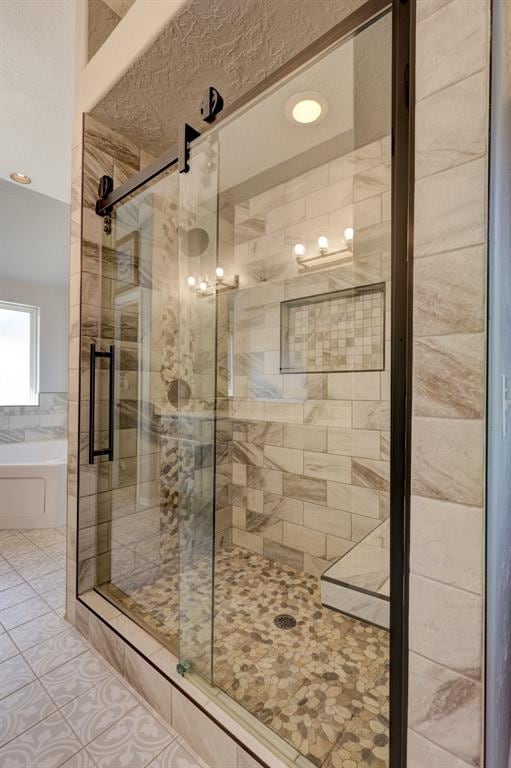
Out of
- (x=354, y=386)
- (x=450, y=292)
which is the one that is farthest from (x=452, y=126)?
(x=354, y=386)

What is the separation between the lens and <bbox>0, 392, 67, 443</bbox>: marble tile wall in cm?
371

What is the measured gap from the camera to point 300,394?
88.9 inches

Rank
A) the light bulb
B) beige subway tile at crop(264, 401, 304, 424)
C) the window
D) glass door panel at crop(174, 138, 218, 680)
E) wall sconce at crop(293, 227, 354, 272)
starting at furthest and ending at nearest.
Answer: the window, beige subway tile at crop(264, 401, 304, 424), the light bulb, wall sconce at crop(293, 227, 354, 272), glass door panel at crop(174, 138, 218, 680)

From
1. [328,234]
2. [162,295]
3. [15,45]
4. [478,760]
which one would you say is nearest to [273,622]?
[478,760]

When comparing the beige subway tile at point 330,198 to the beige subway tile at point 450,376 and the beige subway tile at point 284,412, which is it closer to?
the beige subway tile at point 284,412

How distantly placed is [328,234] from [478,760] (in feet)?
7.29

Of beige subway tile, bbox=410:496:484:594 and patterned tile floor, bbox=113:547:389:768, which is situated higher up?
beige subway tile, bbox=410:496:484:594

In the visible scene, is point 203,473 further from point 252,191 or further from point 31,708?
point 252,191

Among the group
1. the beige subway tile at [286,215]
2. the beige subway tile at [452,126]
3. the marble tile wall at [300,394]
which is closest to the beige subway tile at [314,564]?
the marble tile wall at [300,394]

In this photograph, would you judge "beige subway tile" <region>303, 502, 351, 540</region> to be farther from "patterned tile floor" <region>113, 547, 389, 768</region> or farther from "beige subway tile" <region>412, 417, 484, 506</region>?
"beige subway tile" <region>412, 417, 484, 506</region>

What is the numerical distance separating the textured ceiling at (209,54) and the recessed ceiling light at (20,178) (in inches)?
52.7

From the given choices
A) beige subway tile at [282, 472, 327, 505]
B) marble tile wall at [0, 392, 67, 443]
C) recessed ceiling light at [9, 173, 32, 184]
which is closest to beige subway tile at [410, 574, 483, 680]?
beige subway tile at [282, 472, 327, 505]

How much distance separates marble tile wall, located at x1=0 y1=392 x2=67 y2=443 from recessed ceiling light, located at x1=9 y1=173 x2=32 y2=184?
2237mm

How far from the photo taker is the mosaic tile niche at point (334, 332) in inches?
73.5
